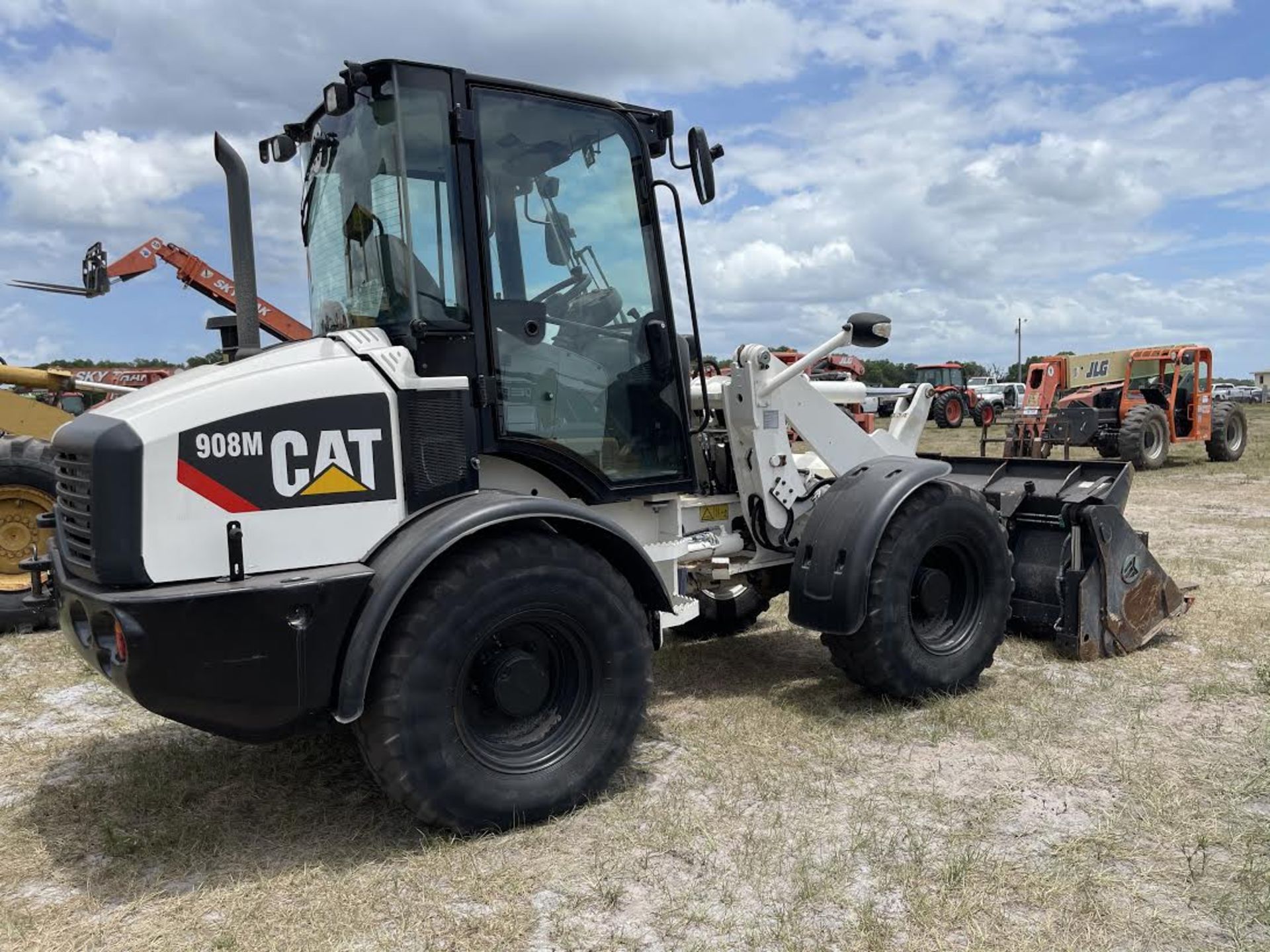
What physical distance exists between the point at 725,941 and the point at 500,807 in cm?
99

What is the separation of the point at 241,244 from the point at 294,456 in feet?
3.57

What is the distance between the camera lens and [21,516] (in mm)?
7363

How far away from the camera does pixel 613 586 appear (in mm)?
3861

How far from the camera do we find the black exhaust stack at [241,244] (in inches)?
158

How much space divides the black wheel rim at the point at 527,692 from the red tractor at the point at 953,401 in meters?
23.9

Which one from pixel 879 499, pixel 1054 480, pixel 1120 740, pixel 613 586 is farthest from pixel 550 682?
pixel 1054 480

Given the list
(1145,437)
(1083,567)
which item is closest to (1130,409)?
(1145,437)

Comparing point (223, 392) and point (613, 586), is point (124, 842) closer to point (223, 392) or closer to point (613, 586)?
point (223, 392)

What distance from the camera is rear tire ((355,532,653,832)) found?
342 centimetres

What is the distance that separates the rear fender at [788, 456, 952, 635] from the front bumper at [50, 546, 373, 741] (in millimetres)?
2150

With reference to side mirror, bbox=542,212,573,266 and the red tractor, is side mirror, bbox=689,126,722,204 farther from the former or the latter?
the red tractor

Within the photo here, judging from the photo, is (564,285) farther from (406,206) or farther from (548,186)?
(406,206)

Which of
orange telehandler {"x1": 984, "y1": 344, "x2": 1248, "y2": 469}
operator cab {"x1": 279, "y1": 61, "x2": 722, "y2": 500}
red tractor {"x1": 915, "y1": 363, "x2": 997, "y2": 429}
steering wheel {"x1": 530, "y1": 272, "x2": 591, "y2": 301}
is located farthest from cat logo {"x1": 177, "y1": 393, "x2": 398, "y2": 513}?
red tractor {"x1": 915, "y1": 363, "x2": 997, "y2": 429}

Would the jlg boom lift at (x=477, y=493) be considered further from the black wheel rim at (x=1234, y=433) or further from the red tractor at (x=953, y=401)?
the red tractor at (x=953, y=401)
